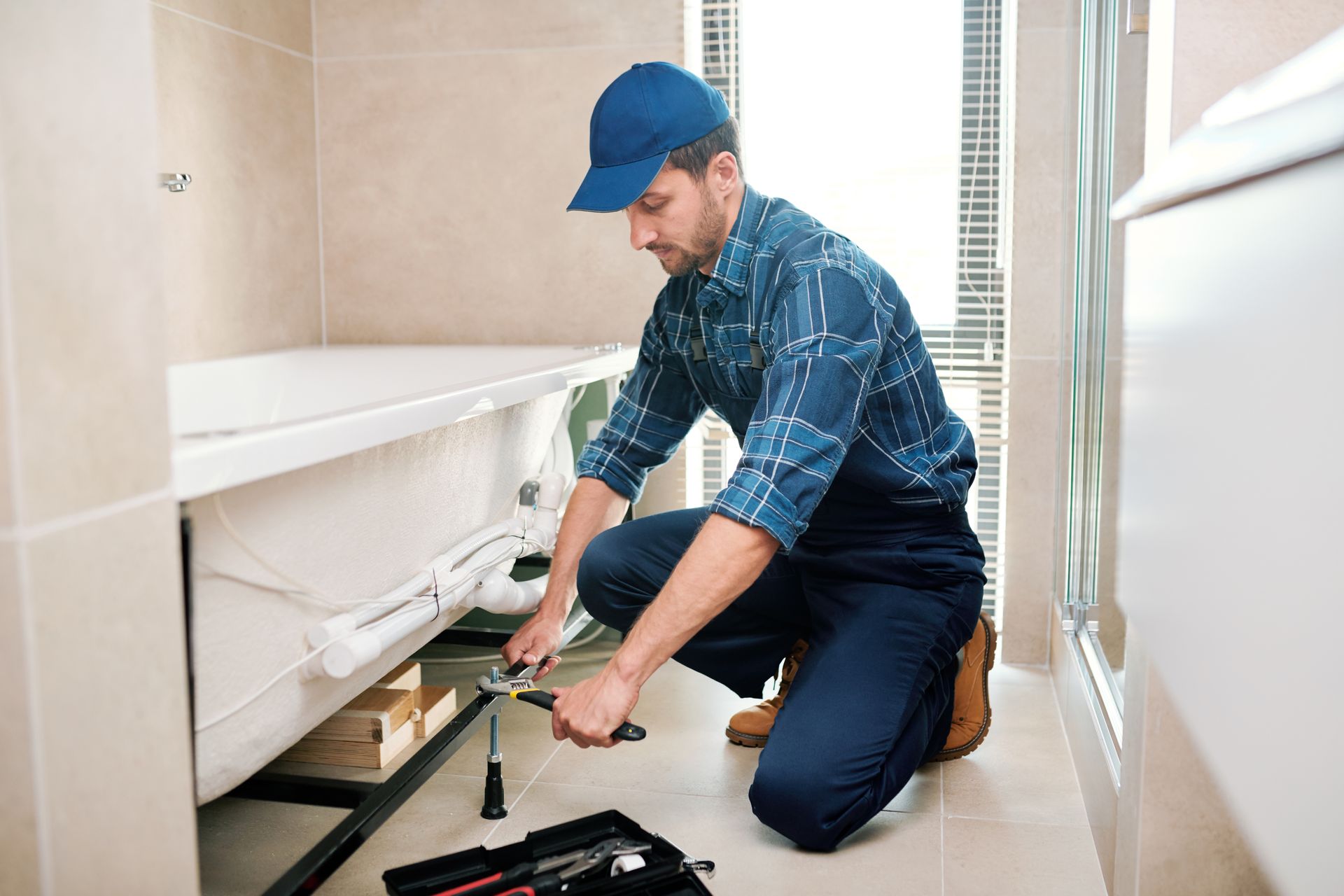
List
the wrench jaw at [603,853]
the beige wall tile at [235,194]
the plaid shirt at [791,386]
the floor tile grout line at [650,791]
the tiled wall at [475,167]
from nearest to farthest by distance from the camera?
the wrench jaw at [603,853] → the plaid shirt at [791,386] → the floor tile grout line at [650,791] → the beige wall tile at [235,194] → the tiled wall at [475,167]

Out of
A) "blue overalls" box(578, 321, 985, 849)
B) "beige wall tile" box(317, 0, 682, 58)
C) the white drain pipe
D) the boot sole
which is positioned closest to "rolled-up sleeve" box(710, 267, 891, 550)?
"blue overalls" box(578, 321, 985, 849)

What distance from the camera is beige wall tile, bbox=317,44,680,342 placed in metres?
2.65

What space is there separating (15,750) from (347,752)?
44.9 inches

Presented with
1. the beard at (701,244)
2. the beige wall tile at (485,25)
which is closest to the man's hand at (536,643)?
the beard at (701,244)

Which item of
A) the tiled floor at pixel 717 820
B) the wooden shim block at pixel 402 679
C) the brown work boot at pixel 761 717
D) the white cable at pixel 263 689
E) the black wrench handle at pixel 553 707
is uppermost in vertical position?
the white cable at pixel 263 689

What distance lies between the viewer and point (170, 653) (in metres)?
0.83

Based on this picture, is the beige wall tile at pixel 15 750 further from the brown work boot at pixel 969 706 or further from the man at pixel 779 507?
the brown work boot at pixel 969 706

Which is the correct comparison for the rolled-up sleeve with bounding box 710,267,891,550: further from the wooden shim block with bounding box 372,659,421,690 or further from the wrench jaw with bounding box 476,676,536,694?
the wooden shim block with bounding box 372,659,421,690

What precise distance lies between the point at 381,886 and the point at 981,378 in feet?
5.69

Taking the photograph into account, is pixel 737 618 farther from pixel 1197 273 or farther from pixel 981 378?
pixel 1197 273

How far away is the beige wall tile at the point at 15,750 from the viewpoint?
67 centimetres

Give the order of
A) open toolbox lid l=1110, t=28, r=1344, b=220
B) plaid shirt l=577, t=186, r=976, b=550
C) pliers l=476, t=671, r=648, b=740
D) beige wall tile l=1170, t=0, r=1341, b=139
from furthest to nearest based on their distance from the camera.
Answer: pliers l=476, t=671, r=648, b=740
plaid shirt l=577, t=186, r=976, b=550
beige wall tile l=1170, t=0, r=1341, b=139
open toolbox lid l=1110, t=28, r=1344, b=220

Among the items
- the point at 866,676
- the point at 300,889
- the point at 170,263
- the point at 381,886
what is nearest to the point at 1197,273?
the point at 300,889

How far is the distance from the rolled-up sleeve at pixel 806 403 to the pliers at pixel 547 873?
421 mm
